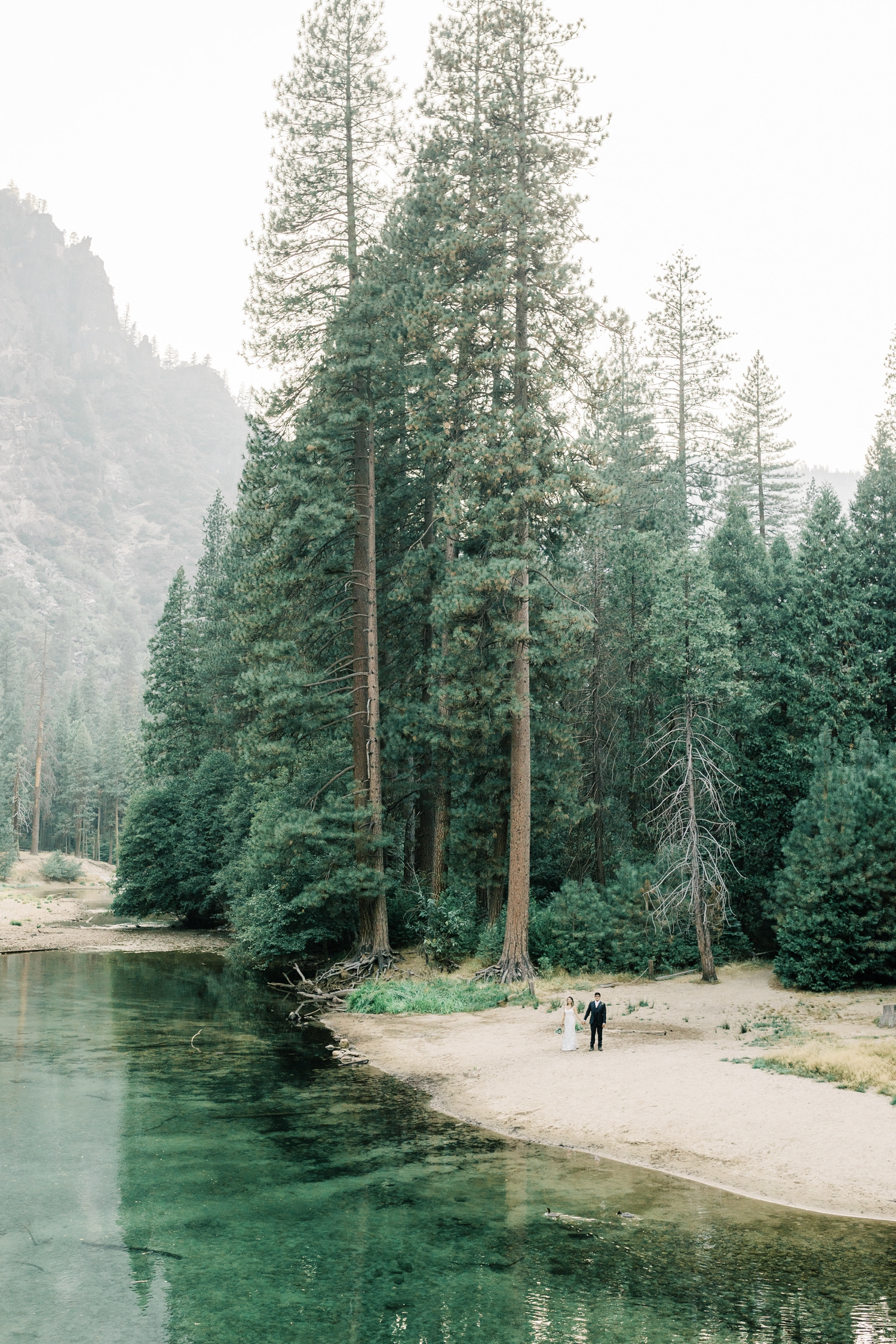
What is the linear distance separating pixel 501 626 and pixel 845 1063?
39.8 ft

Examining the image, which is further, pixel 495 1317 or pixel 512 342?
pixel 512 342

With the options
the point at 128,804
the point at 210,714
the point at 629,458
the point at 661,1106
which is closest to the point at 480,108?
the point at 629,458

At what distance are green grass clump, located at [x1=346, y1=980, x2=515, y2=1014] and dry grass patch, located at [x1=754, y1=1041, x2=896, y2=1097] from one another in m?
7.35

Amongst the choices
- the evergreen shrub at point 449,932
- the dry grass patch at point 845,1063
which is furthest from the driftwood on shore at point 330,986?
the dry grass patch at point 845,1063

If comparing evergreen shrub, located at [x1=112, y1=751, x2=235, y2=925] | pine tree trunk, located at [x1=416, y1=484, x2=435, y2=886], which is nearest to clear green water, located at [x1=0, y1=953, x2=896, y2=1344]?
pine tree trunk, located at [x1=416, y1=484, x2=435, y2=886]

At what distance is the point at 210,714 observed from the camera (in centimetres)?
5072

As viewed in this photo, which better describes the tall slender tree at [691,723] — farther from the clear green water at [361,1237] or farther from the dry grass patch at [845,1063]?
A: the clear green water at [361,1237]

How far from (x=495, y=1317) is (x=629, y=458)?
33214mm

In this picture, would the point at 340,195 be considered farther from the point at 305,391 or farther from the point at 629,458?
the point at 629,458

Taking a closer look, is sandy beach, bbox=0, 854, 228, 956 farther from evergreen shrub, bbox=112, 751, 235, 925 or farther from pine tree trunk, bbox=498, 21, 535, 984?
pine tree trunk, bbox=498, 21, 535, 984

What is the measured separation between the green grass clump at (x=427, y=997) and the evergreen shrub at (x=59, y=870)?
5868cm

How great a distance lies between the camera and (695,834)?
78.0ft

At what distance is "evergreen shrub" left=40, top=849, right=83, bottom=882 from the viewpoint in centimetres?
7606

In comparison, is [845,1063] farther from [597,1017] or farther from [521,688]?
[521,688]
